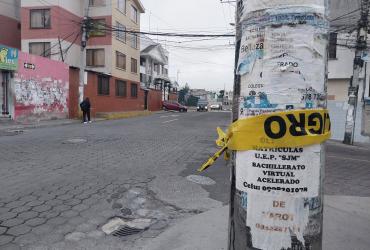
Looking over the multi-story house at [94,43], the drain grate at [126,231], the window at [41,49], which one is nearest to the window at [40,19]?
the multi-story house at [94,43]

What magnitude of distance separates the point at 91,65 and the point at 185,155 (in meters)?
27.2

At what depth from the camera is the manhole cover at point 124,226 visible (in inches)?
166

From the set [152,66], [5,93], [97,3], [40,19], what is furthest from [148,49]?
[5,93]

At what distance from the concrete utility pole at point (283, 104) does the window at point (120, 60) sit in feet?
113

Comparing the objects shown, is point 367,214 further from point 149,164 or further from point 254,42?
point 149,164

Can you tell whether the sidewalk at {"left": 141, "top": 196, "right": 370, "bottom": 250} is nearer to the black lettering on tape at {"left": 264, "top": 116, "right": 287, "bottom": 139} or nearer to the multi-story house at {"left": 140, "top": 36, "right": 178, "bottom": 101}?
the black lettering on tape at {"left": 264, "top": 116, "right": 287, "bottom": 139}

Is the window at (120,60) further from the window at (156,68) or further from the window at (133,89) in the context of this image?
the window at (156,68)

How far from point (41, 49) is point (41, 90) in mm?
9965

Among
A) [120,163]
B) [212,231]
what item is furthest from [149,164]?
[212,231]

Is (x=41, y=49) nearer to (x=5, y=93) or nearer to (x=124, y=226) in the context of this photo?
(x=5, y=93)

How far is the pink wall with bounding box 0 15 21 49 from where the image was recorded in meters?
31.5

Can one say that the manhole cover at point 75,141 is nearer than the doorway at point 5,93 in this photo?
Yes

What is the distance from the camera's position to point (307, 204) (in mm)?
1941

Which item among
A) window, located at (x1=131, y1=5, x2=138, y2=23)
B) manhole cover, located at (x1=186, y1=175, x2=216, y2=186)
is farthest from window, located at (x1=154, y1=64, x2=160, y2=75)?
manhole cover, located at (x1=186, y1=175, x2=216, y2=186)
